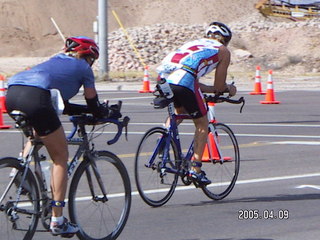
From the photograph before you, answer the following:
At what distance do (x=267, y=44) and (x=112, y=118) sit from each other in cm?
4431

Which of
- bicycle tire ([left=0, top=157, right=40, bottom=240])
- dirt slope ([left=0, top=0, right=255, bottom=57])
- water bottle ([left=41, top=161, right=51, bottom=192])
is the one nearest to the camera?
bicycle tire ([left=0, top=157, right=40, bottom=240])

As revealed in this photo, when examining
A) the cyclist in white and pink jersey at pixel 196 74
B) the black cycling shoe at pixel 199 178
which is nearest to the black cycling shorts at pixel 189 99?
the cyclist in white and pink jersey at pixel 196 74

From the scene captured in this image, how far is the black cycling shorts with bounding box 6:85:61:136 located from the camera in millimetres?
6090

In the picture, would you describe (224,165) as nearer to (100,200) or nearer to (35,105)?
(100,200)

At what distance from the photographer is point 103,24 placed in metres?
A: 30.2

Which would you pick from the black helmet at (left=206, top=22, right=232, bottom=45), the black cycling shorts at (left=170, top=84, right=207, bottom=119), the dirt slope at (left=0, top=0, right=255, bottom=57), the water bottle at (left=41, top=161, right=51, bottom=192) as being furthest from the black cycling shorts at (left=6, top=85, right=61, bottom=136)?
the dirt slope at (left=0, top=0, right=255, bottom=57)

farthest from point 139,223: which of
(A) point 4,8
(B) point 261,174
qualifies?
(A) point 4,8

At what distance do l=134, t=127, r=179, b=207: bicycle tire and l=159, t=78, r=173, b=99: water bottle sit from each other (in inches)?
13.8

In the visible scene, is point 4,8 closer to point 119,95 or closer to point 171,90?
point 119,95

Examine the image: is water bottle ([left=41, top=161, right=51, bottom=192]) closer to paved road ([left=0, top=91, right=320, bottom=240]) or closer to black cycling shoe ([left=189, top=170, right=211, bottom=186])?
paved road ([left=0, top=91, right=320, bottom=240])

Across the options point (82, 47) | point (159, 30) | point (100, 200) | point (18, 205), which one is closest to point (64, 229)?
point (18, 205)

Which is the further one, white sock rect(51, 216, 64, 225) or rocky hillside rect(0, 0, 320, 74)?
rocky hillside rect(0, 0, 320, 74)

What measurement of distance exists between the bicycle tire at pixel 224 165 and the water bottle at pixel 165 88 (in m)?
0.97

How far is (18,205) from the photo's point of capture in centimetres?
611
